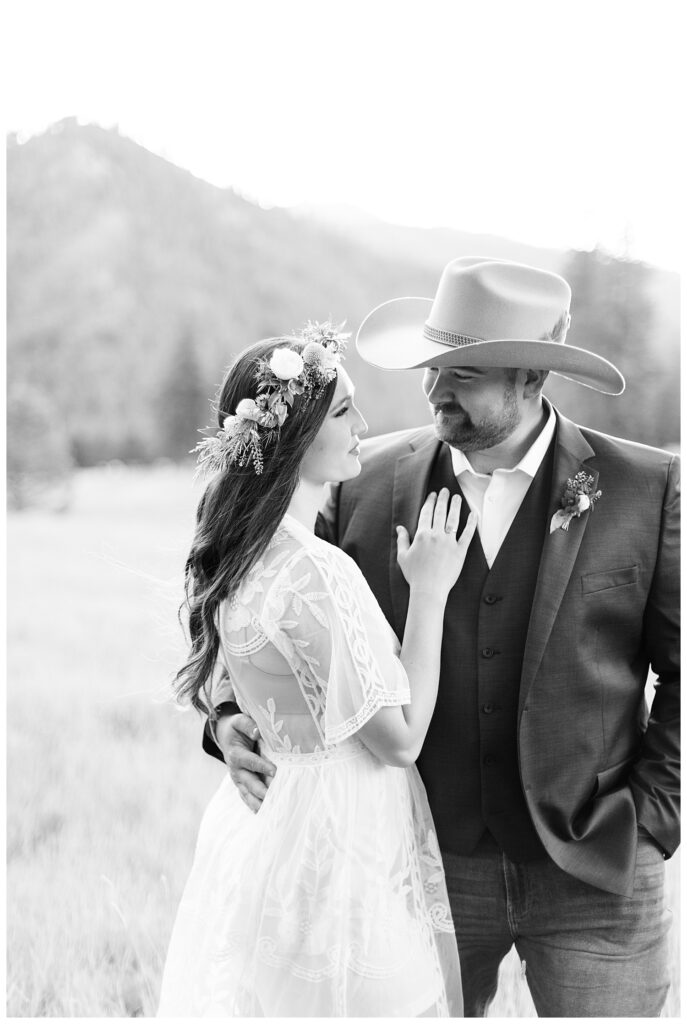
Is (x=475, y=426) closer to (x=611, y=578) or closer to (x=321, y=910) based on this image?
(x=611, y=578)

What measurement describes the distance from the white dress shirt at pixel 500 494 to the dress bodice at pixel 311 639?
0.46 m

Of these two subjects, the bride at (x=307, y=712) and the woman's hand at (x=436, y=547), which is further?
the woman's hand at (x=436, y=547)

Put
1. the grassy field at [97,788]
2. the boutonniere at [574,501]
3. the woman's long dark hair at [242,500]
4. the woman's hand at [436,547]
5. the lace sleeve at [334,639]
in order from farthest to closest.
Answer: the grassy field at [97,788], the boutonniere at [574,501], the woman's hand at [436,547], the woman's long dark hair at [242,500], the lace sleeve at [334,639]

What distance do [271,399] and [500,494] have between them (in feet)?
2.34

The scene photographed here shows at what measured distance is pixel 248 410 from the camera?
203cm

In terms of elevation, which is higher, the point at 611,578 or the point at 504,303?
the point at 504,303

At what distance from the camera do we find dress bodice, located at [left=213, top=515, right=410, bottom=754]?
1.91 meters

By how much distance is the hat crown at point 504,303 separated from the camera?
2.35m

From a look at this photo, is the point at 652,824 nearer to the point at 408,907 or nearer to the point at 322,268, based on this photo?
the point at 408,907

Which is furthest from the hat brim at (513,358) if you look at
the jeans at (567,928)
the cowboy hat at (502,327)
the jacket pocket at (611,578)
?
the jeans at (567,928)

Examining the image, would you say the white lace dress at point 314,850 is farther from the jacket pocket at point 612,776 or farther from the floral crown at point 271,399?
the jacket pocket at point 612,776

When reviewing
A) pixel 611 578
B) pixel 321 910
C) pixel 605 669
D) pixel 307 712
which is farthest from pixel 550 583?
pixel 321 910

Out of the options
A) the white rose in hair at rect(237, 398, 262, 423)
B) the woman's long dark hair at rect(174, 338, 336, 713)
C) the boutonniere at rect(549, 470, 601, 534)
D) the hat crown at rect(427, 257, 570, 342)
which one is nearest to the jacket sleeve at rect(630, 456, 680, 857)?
the boutonniere at rect(549, 470, 601, 534)

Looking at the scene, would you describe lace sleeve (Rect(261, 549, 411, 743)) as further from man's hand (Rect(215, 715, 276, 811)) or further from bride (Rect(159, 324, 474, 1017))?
man's hand (Rect(215, 715, 276, 811))
